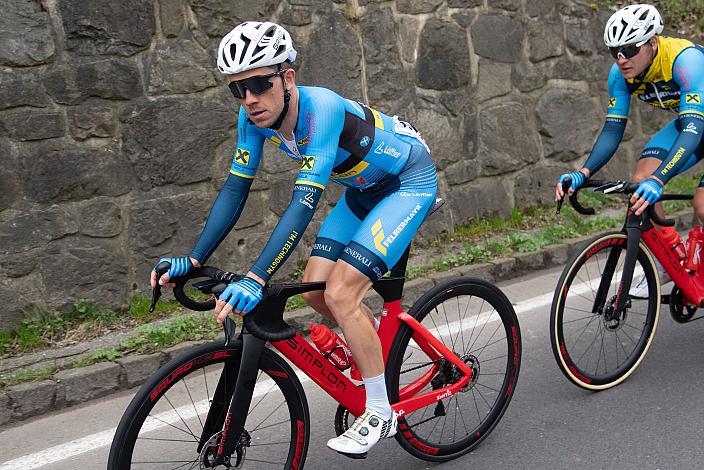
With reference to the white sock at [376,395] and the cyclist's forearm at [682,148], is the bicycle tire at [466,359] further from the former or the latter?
the cyclist's forearm at [682,148]

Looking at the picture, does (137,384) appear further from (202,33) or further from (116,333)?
(202,33)

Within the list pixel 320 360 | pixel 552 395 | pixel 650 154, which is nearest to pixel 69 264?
pixel 320 360

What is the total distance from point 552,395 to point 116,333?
3073 millimetres

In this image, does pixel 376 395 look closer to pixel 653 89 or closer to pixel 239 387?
pixel 239 387

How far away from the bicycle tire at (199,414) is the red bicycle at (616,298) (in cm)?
165

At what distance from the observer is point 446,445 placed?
13.4 feet

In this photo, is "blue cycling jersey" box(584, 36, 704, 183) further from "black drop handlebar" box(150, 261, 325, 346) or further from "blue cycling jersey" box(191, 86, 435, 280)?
"black drop handlebar" box(150, 261, 325, 346)

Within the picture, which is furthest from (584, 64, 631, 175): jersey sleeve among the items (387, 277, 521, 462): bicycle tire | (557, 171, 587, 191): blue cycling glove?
(387, 277, 521, 462): bicycle tire

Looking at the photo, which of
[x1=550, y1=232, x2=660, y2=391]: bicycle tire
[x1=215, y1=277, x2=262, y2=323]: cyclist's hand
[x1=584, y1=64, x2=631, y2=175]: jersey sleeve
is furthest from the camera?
[x1=584, y1=64, x2=631, y2=175]: jersey sleeve

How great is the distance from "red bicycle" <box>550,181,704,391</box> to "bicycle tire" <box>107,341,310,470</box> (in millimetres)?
1645

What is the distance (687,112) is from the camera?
15.4 feet

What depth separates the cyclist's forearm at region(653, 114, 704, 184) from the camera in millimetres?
4582

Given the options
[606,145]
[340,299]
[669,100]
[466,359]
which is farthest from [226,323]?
[669,100]

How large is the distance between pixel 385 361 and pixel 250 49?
1.54 meters
